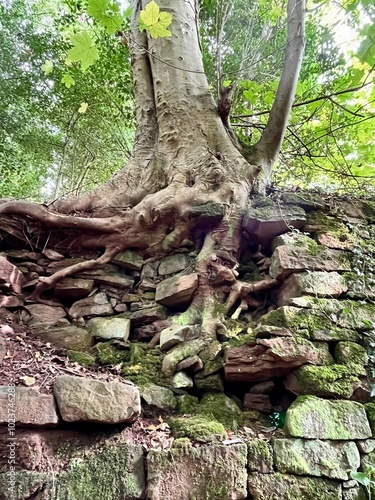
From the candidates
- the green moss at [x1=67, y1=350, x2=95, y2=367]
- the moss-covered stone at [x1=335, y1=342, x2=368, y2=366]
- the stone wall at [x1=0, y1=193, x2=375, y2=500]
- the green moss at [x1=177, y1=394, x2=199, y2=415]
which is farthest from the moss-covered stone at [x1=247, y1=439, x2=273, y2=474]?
the green moss at [x1=67, y1=350, x2=95, y2=367]

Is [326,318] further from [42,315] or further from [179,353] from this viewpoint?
[42,315]

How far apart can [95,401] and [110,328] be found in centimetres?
84

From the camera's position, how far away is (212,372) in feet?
6.79

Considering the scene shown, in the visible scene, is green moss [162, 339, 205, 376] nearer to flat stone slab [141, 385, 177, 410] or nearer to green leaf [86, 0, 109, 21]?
flat stone slab [141, 385, 177, 410]

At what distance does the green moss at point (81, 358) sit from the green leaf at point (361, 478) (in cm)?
150

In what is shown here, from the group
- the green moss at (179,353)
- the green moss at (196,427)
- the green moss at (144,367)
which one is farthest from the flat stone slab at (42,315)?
the green moss at (196,427)

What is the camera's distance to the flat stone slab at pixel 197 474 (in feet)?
4.94

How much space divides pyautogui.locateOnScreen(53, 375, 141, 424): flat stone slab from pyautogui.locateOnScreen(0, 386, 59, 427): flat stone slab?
46 mm

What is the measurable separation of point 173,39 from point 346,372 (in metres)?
3.94

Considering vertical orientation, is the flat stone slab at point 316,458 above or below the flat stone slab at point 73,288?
below

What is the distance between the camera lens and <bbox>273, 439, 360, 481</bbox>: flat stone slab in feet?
5.41

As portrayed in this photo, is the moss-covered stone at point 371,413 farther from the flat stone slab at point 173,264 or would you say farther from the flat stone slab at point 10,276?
the flat stone slab at point 10,276

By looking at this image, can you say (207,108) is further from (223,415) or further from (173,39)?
(223,415)

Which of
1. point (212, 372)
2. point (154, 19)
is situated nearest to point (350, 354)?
point (212, 372)
